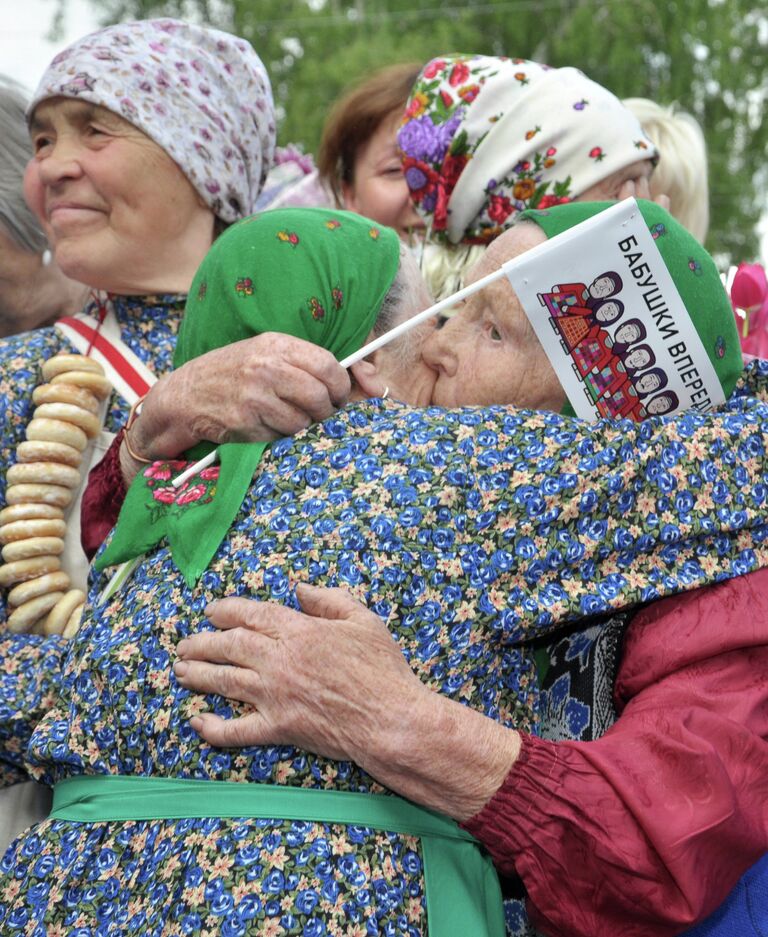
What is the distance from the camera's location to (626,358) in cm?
216

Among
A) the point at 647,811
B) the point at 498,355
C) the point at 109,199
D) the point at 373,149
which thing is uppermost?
the point at 109,199

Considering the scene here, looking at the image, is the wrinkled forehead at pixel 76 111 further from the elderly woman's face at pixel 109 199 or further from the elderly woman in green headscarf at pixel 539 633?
the elderly woman in green headscarf at pixel 539 633

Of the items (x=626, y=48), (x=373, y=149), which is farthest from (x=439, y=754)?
(x=626, y=48)

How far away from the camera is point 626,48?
19109 mm

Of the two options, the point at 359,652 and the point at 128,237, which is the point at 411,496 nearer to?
the point at 359,652

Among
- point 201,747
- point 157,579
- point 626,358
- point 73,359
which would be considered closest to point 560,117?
point 626,358

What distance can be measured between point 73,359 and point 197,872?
4.67ft

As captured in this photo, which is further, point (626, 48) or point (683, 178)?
point (626, 48)

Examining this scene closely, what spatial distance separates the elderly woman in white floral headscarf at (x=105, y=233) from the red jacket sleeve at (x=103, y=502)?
0.13 metres

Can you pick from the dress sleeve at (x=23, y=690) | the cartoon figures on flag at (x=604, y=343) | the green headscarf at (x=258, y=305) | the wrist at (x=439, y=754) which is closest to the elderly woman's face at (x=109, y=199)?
the green headscarf at (x=258, y=305)

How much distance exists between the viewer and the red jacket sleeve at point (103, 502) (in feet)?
8.44

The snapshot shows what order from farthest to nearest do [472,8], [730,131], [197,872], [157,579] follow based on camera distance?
[472,8] → [730,131] → [157,579] → [197,872]

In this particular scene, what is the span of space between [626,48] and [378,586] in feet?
62.1

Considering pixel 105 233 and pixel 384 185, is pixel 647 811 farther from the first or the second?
pixel 384 185
